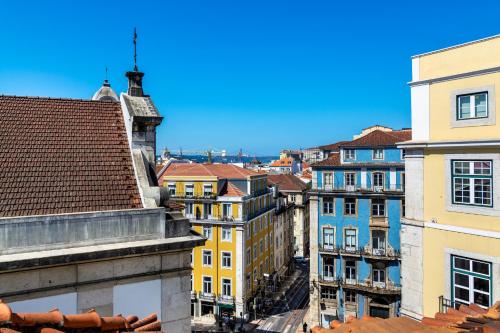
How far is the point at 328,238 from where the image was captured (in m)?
35.1

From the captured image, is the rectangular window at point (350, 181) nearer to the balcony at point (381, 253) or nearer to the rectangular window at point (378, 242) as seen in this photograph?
the rectangular window at point (378, 242)

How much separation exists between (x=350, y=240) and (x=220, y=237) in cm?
1299

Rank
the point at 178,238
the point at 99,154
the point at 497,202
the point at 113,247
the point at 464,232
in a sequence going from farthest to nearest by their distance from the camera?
the point at 464,232, the point at 497,202, the point at 99,154, the point at 178,238, the point at 113,247

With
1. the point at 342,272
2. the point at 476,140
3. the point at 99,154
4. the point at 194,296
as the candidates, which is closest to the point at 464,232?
the point at 476,140

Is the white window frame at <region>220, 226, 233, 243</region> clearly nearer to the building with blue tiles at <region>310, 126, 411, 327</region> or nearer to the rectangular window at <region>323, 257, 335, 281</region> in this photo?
the building with blue tiles at <region>310, 126, 411, 327</region>

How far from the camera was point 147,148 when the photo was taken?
11.3m

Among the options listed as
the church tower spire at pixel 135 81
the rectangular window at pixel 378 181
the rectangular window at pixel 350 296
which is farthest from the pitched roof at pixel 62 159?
the rectangular window at pixel 350 296

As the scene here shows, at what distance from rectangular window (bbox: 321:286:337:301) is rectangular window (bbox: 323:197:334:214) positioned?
6.76m

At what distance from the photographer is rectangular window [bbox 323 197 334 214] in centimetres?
3506

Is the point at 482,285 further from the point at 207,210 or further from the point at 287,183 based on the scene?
the point at 287,183

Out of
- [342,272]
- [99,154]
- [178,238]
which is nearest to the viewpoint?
[178,238]

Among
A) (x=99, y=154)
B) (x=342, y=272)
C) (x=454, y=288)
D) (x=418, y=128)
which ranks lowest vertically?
(x=342, y=272)

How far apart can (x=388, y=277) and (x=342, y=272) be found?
3.82 m

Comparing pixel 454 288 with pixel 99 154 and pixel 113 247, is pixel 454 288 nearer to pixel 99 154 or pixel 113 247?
pixel 113 247
